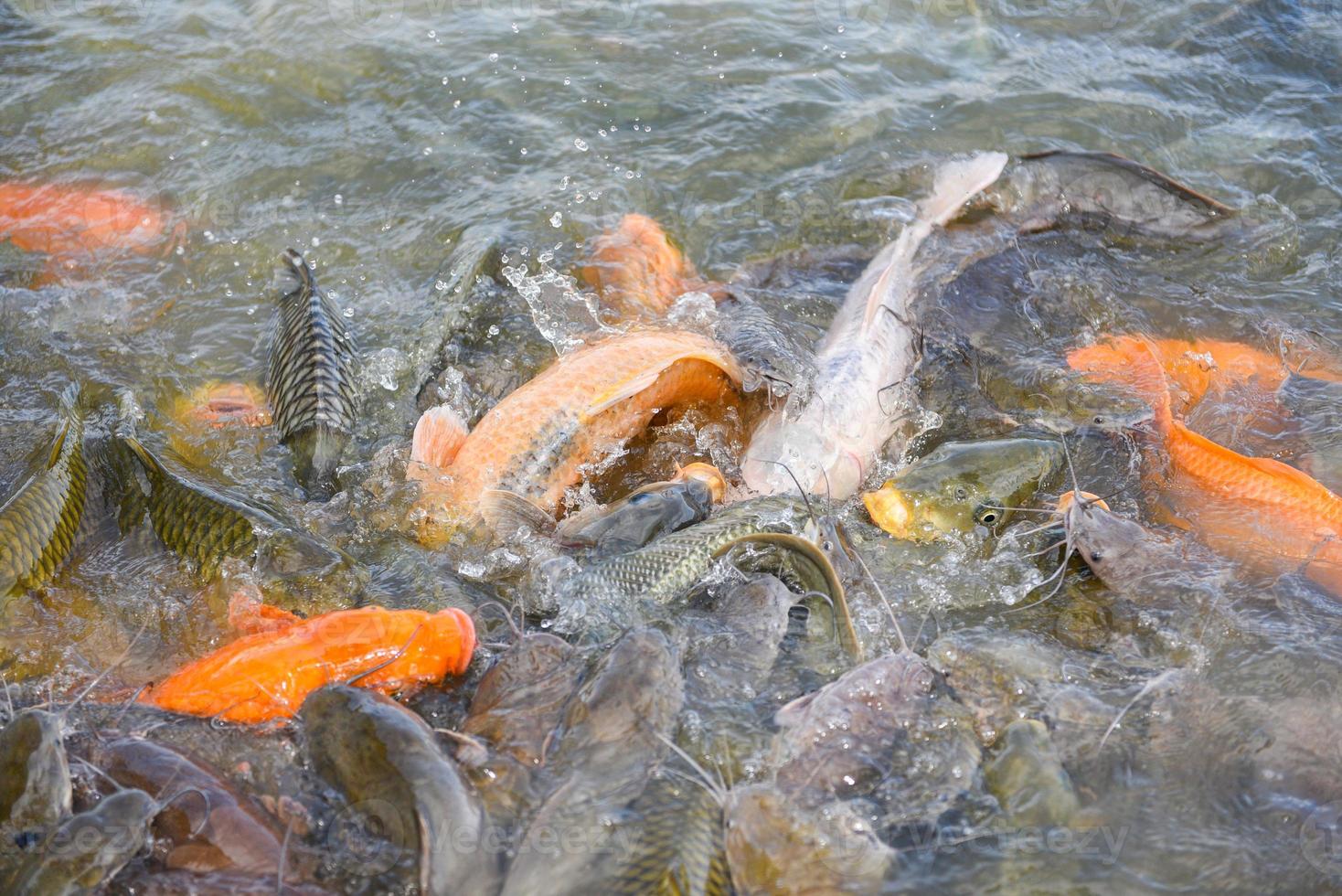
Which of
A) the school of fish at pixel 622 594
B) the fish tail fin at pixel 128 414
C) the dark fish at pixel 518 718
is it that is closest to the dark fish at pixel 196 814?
the school of fish at pixel 622 594

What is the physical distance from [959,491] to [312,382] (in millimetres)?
2559

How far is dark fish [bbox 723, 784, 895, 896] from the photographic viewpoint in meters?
2.46

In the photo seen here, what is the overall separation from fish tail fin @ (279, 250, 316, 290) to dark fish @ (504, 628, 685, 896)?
8.28 ft

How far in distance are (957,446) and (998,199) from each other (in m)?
1.94

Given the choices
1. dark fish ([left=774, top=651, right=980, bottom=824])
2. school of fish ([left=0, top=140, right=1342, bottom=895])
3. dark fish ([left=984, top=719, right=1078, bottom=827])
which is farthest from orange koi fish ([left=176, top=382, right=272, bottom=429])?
dark fish ([left=984, top=719, right=1078, bottom=827])

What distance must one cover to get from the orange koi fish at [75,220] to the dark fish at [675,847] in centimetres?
441

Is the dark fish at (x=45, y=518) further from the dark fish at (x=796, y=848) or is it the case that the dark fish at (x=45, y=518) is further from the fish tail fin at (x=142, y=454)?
the dark fish at (x=796, y=848)

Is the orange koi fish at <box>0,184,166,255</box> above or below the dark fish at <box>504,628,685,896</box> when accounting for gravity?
above

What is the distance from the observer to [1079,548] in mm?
3498

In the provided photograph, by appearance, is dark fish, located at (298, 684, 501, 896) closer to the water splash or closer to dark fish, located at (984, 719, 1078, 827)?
dark fish, located at (984, 719, 1078, 827)

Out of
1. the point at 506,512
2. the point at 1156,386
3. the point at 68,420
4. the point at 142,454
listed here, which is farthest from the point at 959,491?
the point at 68,420

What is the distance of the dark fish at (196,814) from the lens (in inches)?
96.5

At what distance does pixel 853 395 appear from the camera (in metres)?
4.05

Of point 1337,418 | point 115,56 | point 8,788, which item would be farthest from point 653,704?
point 115,56
